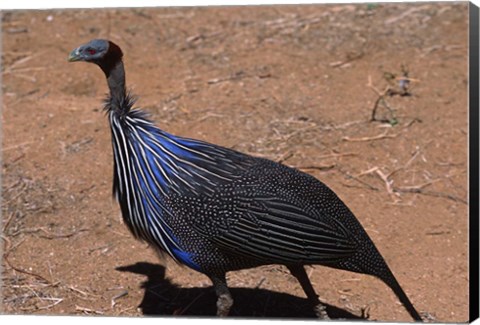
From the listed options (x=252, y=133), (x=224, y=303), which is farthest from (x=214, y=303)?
(x=252, y=133)

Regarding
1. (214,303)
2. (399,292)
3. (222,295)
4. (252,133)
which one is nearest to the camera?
(222,295)

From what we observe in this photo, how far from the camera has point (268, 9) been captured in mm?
5668

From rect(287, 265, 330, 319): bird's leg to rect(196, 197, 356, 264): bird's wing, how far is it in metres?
0.23

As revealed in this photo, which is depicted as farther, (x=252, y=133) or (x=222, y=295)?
(x=252, y=133)

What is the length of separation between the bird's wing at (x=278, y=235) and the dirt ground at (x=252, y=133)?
1.71 feet

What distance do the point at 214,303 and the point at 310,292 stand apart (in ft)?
1.41

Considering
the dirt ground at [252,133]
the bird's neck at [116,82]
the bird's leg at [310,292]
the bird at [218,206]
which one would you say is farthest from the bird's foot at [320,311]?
the bird's neck at [116,82]

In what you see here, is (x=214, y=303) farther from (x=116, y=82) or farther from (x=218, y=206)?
(x=116, y=82)

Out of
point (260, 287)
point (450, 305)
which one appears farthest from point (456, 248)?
point (260, 287)

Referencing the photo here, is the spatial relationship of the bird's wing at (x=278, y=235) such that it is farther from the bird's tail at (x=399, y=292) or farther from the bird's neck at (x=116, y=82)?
the bird's neck at (x=116, y=82)

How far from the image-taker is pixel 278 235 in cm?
303

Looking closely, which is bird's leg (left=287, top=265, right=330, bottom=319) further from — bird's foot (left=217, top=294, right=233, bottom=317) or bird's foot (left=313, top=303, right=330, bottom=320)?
bird's foot (left=217, top=294, right=233, bottom=317)

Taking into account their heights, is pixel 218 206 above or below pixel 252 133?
below

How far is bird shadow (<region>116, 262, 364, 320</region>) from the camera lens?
354cm
